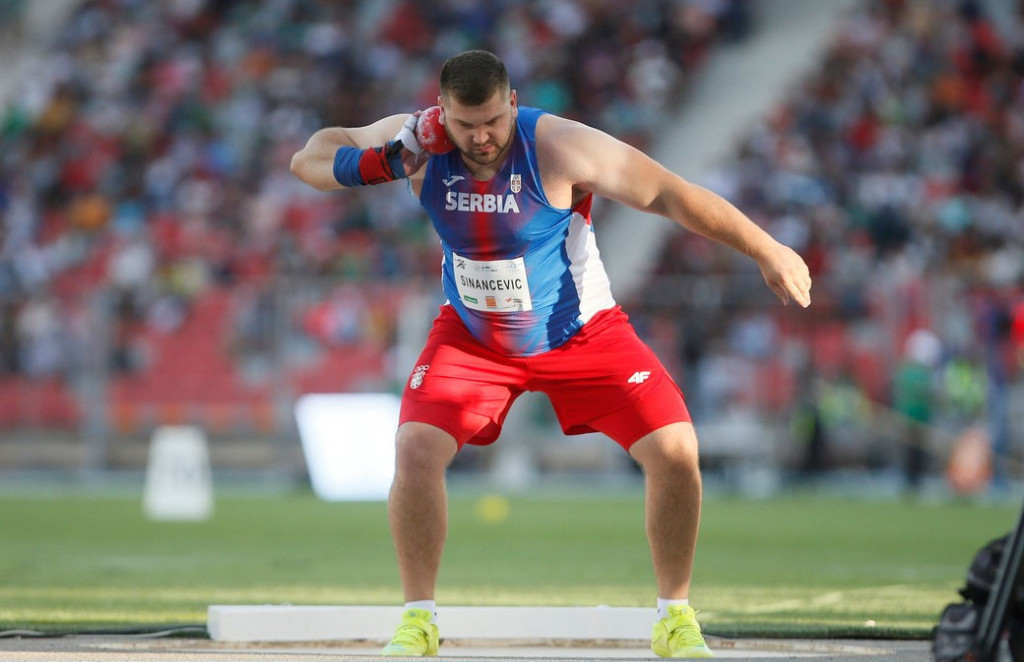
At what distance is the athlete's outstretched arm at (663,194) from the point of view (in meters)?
5.47

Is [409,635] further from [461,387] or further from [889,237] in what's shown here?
[889,237]

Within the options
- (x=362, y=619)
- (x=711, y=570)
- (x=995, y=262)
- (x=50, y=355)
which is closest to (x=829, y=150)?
(x=995, y=262)

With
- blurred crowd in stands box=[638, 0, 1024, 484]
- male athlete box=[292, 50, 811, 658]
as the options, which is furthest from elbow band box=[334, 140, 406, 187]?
blurred crowd in stands box=[638, 0, 1024, 484]

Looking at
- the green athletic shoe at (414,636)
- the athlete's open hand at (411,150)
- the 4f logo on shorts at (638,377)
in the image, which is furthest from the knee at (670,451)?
the athlete's open hand at (411,150)

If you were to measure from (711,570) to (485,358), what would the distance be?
4.94 meters

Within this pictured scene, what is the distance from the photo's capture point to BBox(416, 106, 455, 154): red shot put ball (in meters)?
5.49

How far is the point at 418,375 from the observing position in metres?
5.98

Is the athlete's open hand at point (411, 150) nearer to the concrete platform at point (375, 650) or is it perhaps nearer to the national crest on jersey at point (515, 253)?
the national crest on jersey at point (515, 253)

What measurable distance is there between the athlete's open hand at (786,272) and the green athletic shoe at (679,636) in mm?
1222

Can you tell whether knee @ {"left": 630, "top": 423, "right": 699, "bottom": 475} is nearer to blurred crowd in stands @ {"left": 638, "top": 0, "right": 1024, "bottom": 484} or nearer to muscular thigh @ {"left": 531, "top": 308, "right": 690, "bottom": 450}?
muscular thigh @ {"left": 531, "top": 308, "right": 690, "bottom": 450}

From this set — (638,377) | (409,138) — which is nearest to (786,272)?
(638,377)

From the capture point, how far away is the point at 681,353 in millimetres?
20188

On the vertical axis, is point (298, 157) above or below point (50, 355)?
below

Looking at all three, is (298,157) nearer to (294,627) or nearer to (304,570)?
(294,627)
